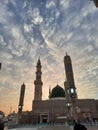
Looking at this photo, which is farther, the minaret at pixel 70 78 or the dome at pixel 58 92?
the dome at pixel 58 92

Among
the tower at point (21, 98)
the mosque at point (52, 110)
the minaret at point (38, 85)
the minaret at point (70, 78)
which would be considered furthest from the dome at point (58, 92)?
the minaret at point (70, 78)

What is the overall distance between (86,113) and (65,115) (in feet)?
24.4

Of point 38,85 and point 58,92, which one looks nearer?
point 38,85

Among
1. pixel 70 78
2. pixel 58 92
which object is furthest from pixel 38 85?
pixel 70 78

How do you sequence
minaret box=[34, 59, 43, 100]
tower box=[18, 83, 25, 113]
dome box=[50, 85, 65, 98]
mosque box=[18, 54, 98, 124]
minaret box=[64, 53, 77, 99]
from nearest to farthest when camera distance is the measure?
minaret box=[64, 53, 77, 99] < tower box=[18, 83, 25, 113] < mosque box=[18, 54, 98, 124] < minaret box=[34, 59, 43, 100] < dome box=[50, 85, 65, 98]

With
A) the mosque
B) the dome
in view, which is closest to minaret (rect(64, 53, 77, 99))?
the mosque

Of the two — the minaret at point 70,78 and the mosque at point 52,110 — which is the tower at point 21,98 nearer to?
the mosque at point 52,110

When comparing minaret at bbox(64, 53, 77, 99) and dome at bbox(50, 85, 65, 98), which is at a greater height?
dome at bbox(50, 85, 65, 98)

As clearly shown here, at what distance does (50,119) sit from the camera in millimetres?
56531

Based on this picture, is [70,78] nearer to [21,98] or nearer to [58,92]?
[21,98]

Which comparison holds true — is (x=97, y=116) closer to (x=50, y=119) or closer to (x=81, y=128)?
(x=50, y=119)

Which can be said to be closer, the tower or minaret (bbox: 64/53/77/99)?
minaret (bbox: 64/53/77/99)

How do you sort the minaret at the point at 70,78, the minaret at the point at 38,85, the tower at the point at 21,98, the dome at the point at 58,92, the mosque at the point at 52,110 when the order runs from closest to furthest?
the minaret at the point at 70,78 → the tower at the point at 21,98 → the mosque at the point at 52,110 → the minaret at the point at 38,85 → the dome at the point at 58,92

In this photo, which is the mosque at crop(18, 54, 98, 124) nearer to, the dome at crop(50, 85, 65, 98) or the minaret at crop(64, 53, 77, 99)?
the dome at crop(50, 85, 65, 98)
